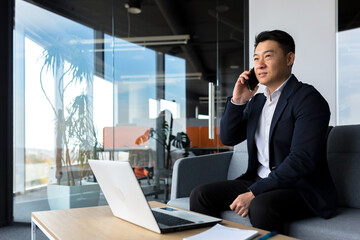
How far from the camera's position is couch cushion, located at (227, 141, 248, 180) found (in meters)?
2.53

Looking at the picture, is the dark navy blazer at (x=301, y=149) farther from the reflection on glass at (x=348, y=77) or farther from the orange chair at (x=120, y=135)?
the orange chair at (x=120, y=135)

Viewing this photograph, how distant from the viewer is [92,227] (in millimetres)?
1341

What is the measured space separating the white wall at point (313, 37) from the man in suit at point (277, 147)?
46.0 inches

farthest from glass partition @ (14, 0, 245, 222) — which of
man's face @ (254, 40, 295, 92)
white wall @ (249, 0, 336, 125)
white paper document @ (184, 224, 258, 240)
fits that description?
white paper document @ (184, 224, 258, 240)

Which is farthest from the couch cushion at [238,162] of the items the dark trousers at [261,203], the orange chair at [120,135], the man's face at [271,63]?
the orange chair at [120,135]

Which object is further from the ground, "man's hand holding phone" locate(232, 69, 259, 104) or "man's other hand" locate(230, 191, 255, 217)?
"man's hand holding phone" locate(232, 69, 259, 104)

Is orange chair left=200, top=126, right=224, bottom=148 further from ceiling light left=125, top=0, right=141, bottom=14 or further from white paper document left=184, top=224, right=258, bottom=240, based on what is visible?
white paper document left=184, top=224, right=258, bottom=240

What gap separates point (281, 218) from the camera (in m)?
1.63

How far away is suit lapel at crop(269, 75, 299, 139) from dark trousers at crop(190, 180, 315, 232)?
33 centimetres

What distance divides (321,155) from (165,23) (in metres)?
2.42

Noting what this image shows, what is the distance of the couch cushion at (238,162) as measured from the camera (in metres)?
2.53

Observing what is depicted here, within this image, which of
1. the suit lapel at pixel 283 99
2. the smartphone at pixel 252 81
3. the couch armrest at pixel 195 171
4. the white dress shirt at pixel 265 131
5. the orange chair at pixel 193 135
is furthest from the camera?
the orange chair at pixel 193 135

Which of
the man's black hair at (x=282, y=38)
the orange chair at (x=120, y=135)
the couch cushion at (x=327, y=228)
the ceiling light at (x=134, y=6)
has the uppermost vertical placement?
the ceiling light at (x=134, y=6)

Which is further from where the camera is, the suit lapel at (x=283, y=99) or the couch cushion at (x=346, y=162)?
the couch cushion at (x=346, y=162)
